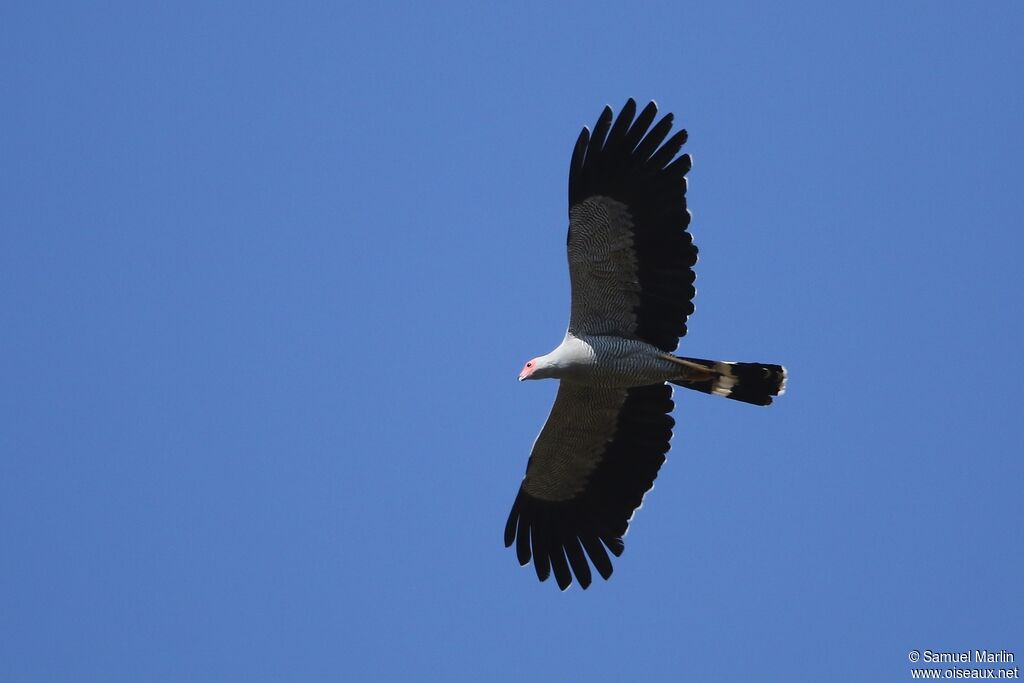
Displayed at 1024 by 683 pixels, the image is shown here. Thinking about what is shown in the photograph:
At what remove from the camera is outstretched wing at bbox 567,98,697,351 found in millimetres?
18328

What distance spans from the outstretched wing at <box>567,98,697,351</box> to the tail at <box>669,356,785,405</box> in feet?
1.92

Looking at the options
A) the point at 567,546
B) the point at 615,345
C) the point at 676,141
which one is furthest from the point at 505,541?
the point at 676,141

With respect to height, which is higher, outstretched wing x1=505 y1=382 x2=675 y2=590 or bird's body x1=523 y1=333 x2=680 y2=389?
bird's body x1=523 y1=333 x2=680 y2=389

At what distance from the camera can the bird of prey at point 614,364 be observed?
60.2 ft

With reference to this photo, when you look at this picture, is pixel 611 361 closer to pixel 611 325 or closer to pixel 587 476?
pixel 611 325

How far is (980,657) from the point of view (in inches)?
798

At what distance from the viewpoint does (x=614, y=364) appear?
1916cm

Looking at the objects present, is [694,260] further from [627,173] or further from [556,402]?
[556,402]

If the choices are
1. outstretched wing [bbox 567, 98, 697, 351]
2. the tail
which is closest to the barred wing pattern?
outstretched wing [bbox 567, 98, 697, 351]

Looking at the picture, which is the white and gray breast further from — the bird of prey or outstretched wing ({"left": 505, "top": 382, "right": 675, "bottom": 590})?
outstretched wing ({"left": 505, "top": 382, "right": 675, "bottom": 590})

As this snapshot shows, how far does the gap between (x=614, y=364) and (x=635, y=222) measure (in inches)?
83.4

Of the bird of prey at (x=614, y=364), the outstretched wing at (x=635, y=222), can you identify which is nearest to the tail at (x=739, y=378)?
the bird of prey at (x=614, y=364)

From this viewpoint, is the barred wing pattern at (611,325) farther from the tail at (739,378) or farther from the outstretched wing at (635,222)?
the tail at (739,378)

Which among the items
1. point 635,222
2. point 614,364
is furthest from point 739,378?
point 635,222
